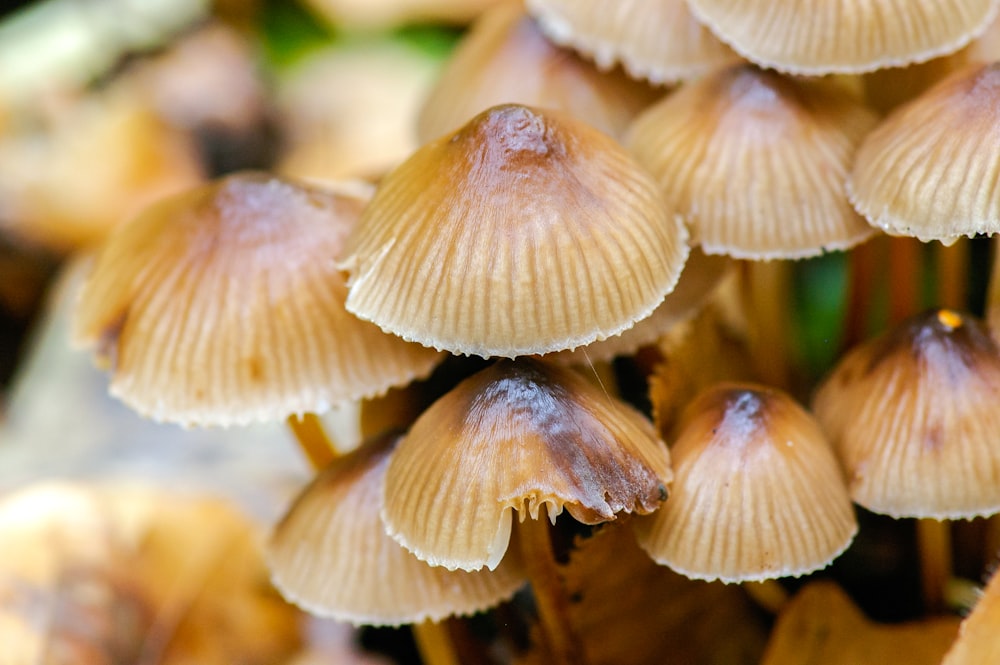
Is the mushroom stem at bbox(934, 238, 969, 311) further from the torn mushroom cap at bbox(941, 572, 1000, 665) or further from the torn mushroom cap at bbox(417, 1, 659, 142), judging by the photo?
the torn mushroom cap at bbox(941, 572, 1000, 665)

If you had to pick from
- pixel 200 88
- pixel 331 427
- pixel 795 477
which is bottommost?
pixel 331 427

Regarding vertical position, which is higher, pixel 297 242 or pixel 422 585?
pixel 297 242

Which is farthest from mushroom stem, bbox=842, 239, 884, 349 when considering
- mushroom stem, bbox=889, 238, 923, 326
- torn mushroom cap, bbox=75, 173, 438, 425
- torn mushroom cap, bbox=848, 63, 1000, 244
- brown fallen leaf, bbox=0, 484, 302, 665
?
brown fallen leaf, bbox=0, 484, 302, 665

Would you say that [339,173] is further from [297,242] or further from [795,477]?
[795,477]

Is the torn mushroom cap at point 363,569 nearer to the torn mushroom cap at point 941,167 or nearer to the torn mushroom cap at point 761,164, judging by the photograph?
the torn mushroom cap at point 761,164

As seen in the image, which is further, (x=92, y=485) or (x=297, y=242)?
(x=92, y=485)

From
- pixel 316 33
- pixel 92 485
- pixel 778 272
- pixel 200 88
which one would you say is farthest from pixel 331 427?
pixel 316 33

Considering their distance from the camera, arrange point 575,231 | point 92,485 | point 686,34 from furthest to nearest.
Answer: point 92,485
point 686,34
point 575,231
